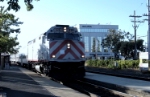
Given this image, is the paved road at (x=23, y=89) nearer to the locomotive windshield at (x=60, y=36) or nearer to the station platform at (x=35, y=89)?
the station platform at (x=35, y=89)

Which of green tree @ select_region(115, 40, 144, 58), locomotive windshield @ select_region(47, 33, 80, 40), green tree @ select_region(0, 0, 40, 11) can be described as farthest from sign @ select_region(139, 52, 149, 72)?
green tree @ select_region(115, 40, 144, 58)

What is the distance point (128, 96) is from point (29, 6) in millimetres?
6049

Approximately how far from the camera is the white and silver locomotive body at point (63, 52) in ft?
64.5

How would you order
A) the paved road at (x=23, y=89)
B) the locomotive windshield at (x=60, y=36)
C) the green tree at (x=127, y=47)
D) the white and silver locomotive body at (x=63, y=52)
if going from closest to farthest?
the paved road at (x=23, y=89) → the white and silver locomotive body at (x=63, y=52) → the locomotive windshield at (x=60, y=36) → the green tree at (x=127, y=47)

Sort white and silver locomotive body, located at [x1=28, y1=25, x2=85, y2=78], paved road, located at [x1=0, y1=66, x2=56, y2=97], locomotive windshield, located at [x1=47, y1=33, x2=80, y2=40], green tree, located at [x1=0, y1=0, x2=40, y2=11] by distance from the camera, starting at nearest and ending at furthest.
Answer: green tree, located at [x1=0, y1=0, x2=40, y2=11] < paved road, located at [x1=0, y1=66, x2=56, y2=97] < white and silver locomotive body, located at [x1=28, y1=25, x2=85, y2=78] < locomotive windshield, located at [x1=47, y1=33, x2=80, y2=40]

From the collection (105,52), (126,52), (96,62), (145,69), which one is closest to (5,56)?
(96,62)

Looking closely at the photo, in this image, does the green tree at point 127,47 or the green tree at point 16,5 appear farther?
the green tree at point 127,47

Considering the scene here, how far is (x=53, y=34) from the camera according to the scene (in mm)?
20531

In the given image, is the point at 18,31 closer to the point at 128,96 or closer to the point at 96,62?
the point at 96,62

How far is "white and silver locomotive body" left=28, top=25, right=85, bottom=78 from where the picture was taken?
1966 centimetres

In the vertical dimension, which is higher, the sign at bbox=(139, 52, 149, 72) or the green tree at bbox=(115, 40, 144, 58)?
the green tree at bbox=(115, 40, 144, 58)

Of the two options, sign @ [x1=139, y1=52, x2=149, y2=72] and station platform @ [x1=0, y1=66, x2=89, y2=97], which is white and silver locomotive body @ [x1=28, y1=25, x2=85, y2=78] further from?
sign @ [x1=139, y1=52, x2=149, y2=72]

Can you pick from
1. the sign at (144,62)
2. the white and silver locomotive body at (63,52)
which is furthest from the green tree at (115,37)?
the white and silver locomotive body at (63,52)

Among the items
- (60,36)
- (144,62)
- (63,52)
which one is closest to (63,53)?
(63,52)
